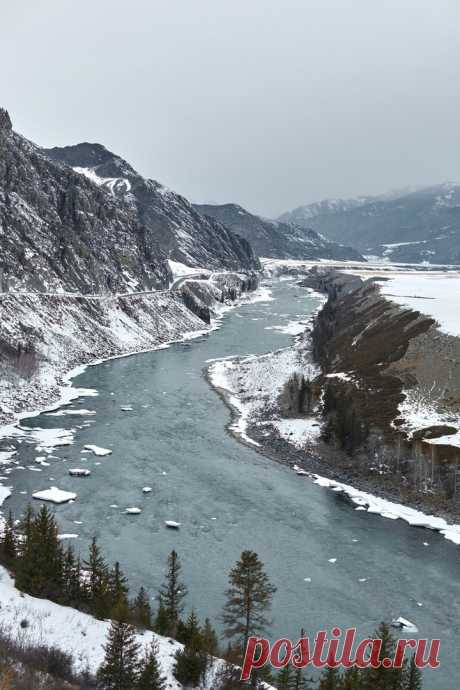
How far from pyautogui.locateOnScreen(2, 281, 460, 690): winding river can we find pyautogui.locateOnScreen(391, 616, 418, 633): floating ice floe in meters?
0.62

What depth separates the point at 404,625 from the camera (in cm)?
3288

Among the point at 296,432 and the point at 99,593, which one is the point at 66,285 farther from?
the point at 99,593

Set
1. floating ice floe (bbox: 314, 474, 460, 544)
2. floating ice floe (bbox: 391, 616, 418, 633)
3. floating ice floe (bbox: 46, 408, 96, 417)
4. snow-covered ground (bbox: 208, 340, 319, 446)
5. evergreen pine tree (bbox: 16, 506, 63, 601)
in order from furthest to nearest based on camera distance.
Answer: floating ice floe (bbox: 46, 408, 96, 417), snow-covered ground (bbox: 208, 340, 319, 446), floating ice floe (bbox: 314, 474, 460, 544), floating ice floe (bbox: 391, 616, 418, 633), evergreen pine tree (bbox: 16, 506, 63, 601)

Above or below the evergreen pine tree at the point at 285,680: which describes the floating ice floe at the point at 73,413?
below

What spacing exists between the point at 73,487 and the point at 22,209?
82.6 m

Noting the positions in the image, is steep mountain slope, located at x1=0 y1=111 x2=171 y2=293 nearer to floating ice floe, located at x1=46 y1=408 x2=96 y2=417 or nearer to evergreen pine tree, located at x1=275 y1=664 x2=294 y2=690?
floating ice floe, located at x1=46 y1=408 x2=96 y2=417

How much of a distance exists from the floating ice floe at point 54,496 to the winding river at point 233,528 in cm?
77

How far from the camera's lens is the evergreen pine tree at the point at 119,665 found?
22.4 metres

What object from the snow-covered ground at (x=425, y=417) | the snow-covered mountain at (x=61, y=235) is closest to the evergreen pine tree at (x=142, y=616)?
the snow-covered ground at (x=425, y=417)

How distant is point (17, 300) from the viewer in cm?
9569

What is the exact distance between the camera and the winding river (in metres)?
34.7

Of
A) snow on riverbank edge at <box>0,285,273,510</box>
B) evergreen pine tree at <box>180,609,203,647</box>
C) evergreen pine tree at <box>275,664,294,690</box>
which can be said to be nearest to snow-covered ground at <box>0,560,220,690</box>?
evergreen pine tree at <box>180,609,203,647</box>

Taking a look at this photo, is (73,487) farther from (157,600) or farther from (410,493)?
(410,493)

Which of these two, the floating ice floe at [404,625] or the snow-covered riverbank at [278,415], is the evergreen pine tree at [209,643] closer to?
the floating ice floe at [404,625]
